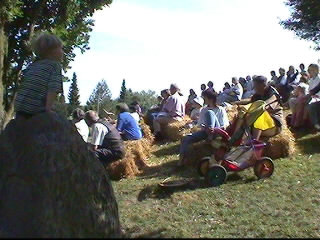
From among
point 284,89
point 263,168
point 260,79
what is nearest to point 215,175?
point 263,168

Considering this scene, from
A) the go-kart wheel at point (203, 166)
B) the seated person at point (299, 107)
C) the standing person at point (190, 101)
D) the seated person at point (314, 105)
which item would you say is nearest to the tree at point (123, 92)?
the standing person at point (190, 101)

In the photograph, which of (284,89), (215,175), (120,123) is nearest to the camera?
(215,175)

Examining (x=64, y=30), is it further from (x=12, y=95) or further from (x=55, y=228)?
(x=55, y=228)

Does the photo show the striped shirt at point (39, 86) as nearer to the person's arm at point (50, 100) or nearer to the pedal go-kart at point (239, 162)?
the person's arm at point (50, 100)

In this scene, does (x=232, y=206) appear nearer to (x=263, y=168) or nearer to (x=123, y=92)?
(x=263, y=168)

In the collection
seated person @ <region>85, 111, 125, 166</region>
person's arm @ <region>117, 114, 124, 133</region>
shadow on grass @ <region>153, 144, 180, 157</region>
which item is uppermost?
person's arm @ <region>117, 114, 124, 133</region>

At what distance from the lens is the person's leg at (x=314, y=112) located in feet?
39.2

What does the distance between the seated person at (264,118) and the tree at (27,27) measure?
5.52 meters

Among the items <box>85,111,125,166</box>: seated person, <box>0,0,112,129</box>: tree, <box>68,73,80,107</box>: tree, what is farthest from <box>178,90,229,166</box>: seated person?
<box>68,73,80,107</box>: tree

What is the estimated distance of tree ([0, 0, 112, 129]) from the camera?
13086mm

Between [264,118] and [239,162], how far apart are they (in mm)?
986

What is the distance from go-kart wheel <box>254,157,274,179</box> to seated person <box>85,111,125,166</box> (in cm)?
276

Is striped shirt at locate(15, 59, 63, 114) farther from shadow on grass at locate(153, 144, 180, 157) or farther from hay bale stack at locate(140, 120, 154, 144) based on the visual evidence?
hay bale stack at locate(140, 120, 154, 144)

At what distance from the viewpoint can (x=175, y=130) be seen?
13.8 meters
